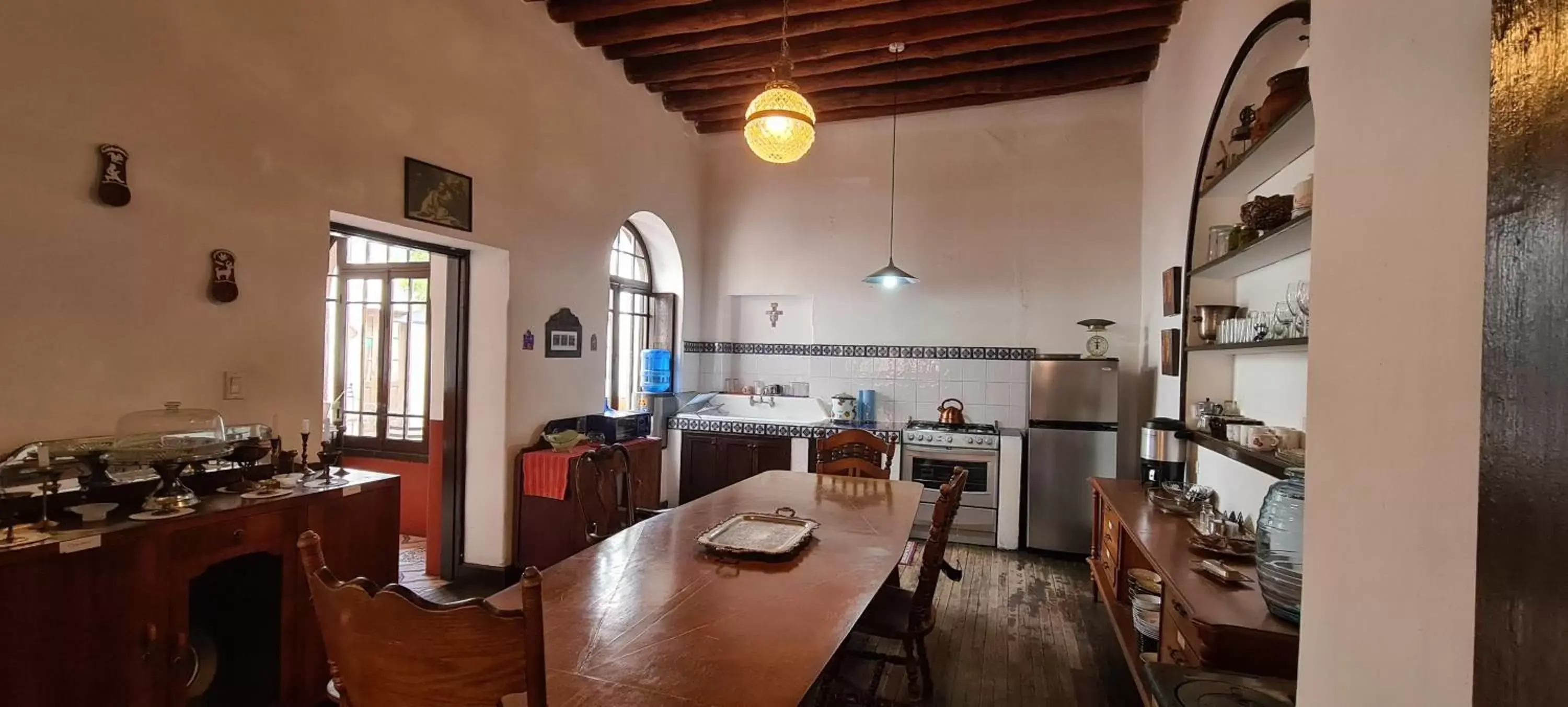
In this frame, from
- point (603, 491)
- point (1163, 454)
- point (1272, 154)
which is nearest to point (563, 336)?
point (603, 491)

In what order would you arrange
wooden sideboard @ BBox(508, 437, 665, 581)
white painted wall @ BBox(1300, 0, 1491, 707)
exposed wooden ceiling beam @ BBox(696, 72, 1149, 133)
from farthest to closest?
exposed wooden ceiling beam @ BBox(696, 72, 1149, 133), wooden sideboard @ BBox(508, 437, 665, 581), white painted wall @ BBox(1300, 0, 1491, 707)

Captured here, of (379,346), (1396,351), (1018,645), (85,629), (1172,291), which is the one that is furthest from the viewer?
(379,346)

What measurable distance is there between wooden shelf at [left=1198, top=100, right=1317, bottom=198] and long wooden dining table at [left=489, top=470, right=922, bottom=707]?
1.83 m

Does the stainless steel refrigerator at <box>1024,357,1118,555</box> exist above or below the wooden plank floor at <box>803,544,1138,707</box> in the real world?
above

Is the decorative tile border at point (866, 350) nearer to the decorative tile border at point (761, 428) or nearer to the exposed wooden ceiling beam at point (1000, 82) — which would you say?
the decorative tile border at point (761, 428)

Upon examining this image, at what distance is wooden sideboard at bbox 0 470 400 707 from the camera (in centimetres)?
163

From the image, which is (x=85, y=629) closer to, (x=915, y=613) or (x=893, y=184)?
(x=915, y=613)

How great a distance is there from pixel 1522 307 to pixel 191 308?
3.16 metres

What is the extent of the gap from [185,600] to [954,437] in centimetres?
421

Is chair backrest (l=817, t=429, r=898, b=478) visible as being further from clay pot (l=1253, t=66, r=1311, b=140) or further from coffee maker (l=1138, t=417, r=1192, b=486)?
clay pot (l=1253, t=66, r=1311, b=140)

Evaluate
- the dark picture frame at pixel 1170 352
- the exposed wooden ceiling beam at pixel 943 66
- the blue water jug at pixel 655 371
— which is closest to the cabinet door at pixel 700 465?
the blue water jug at pixel 655 371

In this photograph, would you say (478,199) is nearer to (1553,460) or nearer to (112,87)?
(112,87)

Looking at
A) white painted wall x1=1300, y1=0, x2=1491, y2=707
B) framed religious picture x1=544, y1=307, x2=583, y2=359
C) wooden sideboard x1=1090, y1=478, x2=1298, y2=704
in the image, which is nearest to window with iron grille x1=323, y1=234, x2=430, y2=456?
framed religious picture x1=544, y1=307, x2=583, y2=359

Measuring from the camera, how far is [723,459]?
17.5 ft
